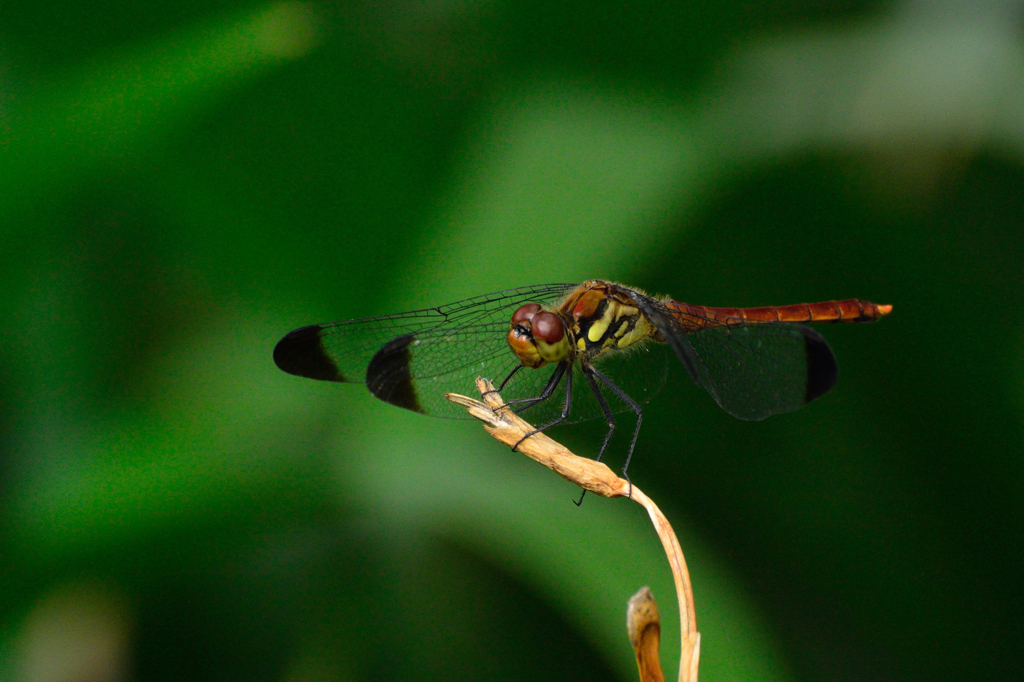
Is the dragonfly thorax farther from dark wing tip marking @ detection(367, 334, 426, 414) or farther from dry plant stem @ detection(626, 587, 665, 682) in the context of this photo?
dry plant stem @ detection(626, 587, 665, 682)

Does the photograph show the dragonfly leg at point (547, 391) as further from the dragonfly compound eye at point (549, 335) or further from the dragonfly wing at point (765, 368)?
the dragonfly wing at point (765, 368)

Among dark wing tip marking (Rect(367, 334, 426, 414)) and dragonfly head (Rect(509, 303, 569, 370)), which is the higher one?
dragonfly head (Rect(509, 303, 569, 370))

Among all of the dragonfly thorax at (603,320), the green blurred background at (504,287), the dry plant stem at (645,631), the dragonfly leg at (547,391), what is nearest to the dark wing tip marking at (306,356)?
the green blurred background at (504,287)

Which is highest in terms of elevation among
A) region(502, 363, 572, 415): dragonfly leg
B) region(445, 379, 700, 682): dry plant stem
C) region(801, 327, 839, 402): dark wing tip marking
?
region(801, 327, 839, 402): dark wing tip marking

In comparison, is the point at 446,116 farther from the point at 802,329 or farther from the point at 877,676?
the point at 877,676

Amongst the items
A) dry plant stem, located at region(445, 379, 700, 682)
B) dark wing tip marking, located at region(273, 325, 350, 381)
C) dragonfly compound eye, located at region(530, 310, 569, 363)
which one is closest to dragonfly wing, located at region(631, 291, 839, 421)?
dragonfly compound eye, located at region(530, 310, 569, 363)

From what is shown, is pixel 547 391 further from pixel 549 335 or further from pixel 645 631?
pixel 645 631

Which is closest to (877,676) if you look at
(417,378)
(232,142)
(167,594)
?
(417,378)

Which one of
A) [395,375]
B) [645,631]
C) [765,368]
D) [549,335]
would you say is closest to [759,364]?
[765,368]
